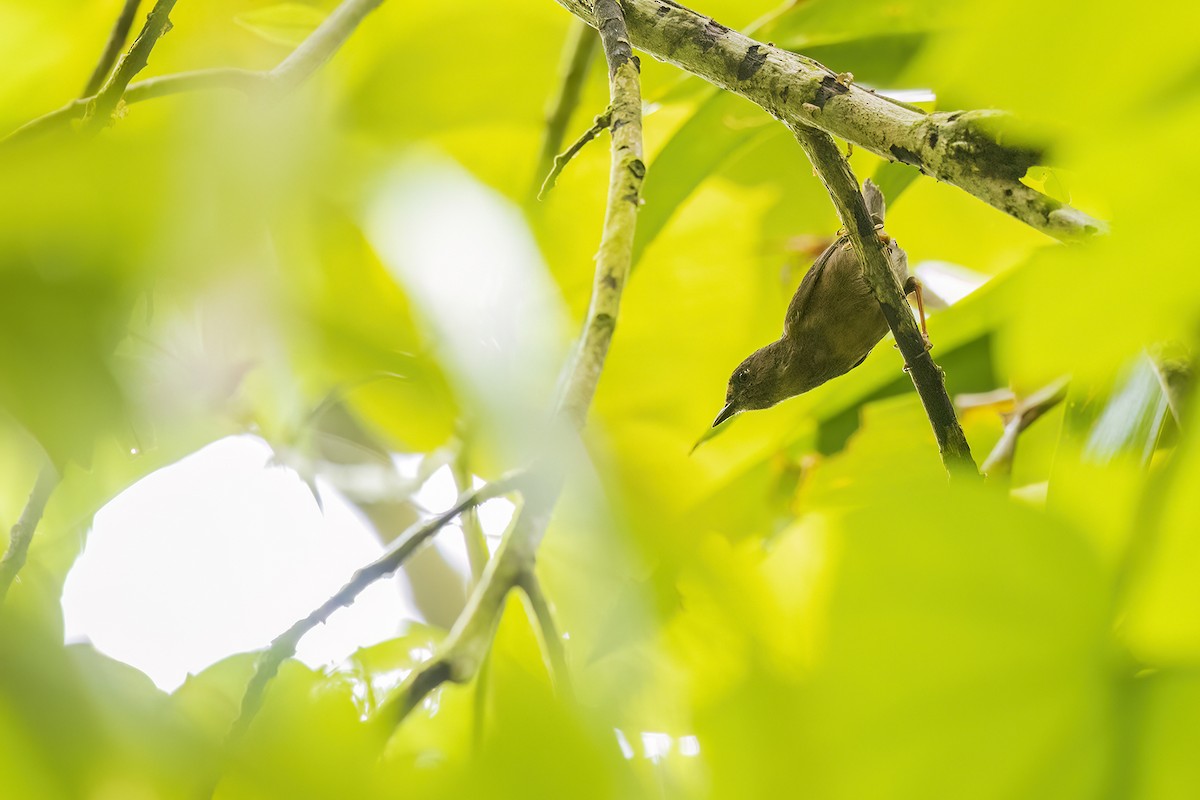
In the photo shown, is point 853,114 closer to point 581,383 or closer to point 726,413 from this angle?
point 581,383

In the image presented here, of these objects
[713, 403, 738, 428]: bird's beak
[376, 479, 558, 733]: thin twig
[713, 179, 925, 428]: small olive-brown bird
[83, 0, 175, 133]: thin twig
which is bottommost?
[376, 479, 558, 733]: thin twig

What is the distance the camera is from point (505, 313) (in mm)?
663

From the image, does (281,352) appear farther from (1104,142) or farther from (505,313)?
(1104,142)

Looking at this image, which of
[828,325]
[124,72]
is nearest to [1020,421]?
[828,325]

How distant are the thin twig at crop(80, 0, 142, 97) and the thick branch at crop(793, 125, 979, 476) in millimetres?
375

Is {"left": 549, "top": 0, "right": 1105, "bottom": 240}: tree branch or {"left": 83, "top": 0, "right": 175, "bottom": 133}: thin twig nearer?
{"left": 549, "top": 0, "right": 1105, "bottom": 240}: tree branch

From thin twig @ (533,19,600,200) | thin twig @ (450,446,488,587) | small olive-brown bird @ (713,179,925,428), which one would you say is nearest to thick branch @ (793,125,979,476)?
small olive-brown bird @ (713,179,925,428)

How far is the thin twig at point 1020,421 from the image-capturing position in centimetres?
52

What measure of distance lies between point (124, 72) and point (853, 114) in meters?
0.33

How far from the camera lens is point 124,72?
1.40 ft

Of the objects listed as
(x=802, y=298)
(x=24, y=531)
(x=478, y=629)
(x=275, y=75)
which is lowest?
Result: (x=478, y=629)

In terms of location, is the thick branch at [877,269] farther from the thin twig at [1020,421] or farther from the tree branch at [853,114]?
the thin twig at [1020,421]

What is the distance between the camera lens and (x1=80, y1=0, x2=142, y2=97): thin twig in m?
0.50

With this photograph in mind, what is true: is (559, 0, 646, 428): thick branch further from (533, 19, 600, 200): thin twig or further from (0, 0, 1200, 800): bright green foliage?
(533, 19, 600, 200): thin twig
